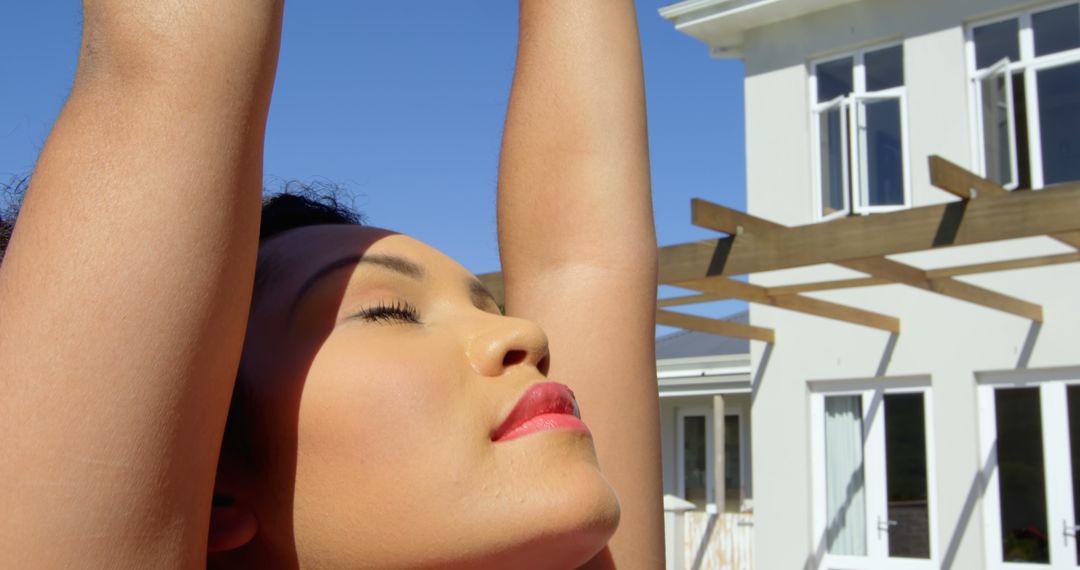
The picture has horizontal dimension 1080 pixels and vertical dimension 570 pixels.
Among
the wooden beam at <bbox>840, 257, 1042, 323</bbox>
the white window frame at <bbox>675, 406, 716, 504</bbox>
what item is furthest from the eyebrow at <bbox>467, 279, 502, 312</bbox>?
the white window frame at <bbox>675, 406, 716, 504</bbox>

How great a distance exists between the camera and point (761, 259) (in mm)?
7082

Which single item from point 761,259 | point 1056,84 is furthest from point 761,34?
point 761,259

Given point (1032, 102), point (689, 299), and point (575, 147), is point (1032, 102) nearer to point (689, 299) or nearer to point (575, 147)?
point (689, 299)

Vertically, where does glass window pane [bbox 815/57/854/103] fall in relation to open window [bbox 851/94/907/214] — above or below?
above

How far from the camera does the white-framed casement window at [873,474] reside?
10.3 m

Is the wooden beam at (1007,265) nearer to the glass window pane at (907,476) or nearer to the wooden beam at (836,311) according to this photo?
the wooden beam at (836,311)

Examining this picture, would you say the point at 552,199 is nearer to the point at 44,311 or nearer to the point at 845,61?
the point at 44,311

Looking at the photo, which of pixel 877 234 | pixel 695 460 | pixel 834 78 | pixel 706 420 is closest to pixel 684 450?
pixel 695 460

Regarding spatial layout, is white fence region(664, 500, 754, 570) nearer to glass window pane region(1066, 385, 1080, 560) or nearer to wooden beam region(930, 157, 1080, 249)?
glass window pane region(1066, 385, 1080, 560)

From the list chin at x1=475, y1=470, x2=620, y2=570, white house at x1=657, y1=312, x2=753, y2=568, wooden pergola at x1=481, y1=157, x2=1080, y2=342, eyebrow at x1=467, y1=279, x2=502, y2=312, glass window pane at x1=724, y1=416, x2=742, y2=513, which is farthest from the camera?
glass window pane at x1=724, y1=416, x2=742, y2=513

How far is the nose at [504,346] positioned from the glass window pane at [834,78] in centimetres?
1093

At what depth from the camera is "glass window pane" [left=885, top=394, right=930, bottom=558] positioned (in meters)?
10.2

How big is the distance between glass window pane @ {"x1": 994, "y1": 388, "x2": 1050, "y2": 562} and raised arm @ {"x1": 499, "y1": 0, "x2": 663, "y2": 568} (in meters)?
9.29

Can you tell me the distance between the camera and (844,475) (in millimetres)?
10945
